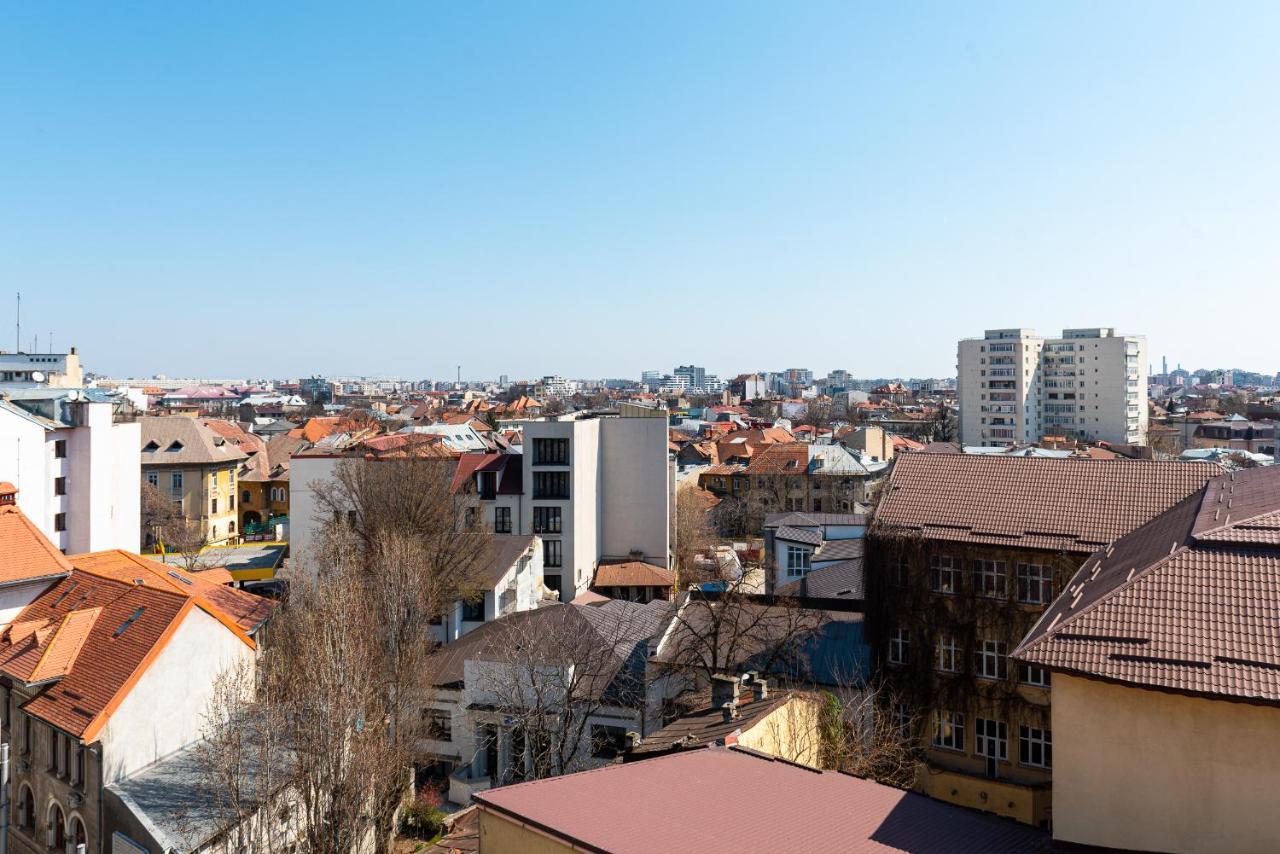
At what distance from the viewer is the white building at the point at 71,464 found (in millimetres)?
38594

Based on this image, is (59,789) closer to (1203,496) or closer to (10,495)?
(10,495)

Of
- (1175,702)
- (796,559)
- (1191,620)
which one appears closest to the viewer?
(1175,702)

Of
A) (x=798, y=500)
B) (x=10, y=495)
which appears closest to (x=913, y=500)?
(x=10, y=495)

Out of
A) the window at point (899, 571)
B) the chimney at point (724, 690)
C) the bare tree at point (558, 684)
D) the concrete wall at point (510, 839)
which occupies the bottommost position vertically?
the bare tree at point (558, 684)

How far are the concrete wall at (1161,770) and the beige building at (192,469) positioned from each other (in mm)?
62192

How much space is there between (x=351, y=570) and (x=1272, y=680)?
23.6 meters

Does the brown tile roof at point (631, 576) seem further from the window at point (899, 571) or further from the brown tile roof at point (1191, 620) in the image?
the brown tile roof at point (1191, 620)

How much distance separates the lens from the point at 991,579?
24781 millimetres

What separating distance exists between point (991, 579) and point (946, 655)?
8.45 ft

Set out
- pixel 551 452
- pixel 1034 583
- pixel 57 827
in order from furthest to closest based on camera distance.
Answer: pixel 551 452
pixel 1034 583
pixel 57 827

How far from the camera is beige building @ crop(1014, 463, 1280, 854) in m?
11.0

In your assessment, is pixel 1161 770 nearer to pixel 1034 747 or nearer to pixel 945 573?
pixel 1034 747

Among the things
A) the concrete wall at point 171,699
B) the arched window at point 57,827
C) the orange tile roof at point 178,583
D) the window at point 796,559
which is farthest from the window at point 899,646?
the arched window at point 57,827

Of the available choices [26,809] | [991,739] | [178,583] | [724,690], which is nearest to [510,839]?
[724,690]
